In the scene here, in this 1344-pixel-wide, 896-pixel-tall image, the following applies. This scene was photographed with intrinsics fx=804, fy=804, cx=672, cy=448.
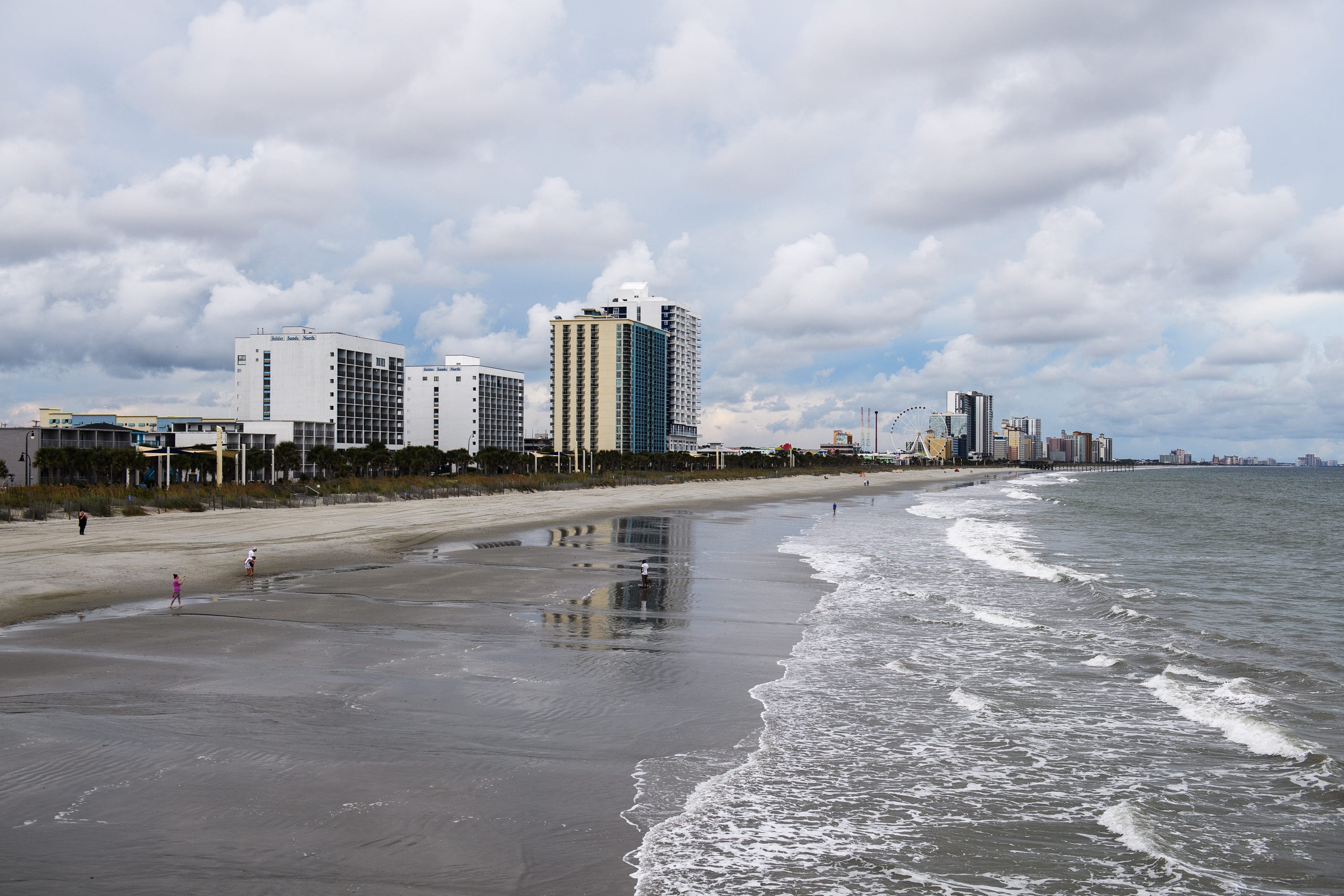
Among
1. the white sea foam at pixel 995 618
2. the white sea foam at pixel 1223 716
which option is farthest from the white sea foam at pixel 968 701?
the white sea foam at pixel 995 618

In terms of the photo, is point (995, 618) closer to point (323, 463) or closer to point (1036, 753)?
point (1036, 753)

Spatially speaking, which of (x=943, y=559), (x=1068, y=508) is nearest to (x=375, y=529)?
(x=943, y=559)

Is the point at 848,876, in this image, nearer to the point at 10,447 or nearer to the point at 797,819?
the point at 797,819

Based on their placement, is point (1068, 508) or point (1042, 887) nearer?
point (1042, 887)

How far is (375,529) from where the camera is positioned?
36.5m

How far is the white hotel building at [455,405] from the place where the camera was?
188000mm

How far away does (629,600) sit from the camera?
20.0 m

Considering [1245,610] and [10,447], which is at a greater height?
[10,447]

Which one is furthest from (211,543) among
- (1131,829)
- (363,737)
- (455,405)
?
(455,405)

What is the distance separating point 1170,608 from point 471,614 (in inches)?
665

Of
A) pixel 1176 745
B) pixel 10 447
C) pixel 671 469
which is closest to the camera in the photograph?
pixel 1176 745

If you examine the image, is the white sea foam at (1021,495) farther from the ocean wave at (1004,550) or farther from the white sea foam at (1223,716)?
the white sea foam at (1223,716)

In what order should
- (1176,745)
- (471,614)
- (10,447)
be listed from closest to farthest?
(1176,745), (471,614), (10,447)

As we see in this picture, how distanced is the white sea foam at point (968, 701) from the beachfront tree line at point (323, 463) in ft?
227
